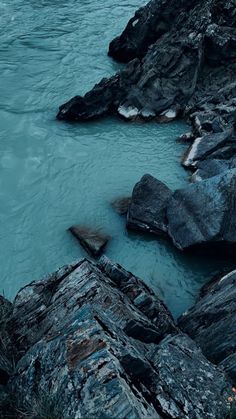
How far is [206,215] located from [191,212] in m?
0.57

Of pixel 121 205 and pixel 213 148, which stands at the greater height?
pixel 121 205

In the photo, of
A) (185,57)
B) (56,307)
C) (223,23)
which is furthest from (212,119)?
(56,307)

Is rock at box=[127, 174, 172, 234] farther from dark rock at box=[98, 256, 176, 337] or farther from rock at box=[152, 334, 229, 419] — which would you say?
rock at box=[152, 334, 229, 419]

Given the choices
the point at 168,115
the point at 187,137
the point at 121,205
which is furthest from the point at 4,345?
the point at 168,115

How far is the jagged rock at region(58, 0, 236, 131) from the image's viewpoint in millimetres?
21156

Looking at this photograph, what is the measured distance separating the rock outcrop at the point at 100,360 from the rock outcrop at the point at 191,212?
3996mm

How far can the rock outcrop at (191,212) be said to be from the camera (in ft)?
42.8

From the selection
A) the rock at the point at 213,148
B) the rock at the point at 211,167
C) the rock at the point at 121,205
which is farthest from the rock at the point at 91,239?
the rock at the point at 213,148

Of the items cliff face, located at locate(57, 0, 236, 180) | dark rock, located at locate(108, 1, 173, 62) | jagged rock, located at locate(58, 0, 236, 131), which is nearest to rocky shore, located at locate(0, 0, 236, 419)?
cliff face, located at locate(57, 0, 236, 180)

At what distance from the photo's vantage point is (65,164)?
18.2 meters

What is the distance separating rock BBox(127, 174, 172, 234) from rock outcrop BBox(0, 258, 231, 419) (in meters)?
5.04

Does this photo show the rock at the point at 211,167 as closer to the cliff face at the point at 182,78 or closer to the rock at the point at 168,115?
the cliff face at the point at 182,78

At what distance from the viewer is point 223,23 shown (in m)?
22.4

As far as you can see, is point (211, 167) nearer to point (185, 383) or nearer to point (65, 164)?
point (65, 164)
